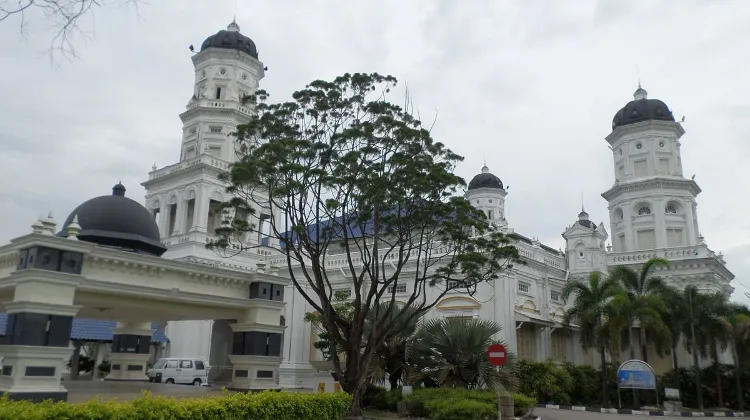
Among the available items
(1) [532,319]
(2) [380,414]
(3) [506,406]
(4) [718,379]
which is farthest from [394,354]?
(4) [718,379]

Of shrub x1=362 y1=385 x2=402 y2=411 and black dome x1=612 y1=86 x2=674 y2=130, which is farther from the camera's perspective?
black dome x1=612 y1=86 x2=674 y2=130

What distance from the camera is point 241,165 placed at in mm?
17000

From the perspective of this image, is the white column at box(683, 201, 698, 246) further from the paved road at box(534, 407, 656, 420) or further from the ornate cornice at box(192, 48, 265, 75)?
the ornate cornice at box(192, 48, 265, 75)

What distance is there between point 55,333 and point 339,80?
9799 mm

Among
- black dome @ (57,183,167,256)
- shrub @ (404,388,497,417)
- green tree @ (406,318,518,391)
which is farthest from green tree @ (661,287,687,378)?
black dome @ (57,183,167,256)

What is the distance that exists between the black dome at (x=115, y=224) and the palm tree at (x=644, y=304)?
19.1 m

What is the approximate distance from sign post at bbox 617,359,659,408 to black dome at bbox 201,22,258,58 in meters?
29.8

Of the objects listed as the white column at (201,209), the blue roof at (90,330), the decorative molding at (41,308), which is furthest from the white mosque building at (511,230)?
the decorative molding at (41,308)

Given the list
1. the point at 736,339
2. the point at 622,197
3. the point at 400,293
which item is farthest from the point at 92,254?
the point at 622,197

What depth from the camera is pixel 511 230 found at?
30.1 m

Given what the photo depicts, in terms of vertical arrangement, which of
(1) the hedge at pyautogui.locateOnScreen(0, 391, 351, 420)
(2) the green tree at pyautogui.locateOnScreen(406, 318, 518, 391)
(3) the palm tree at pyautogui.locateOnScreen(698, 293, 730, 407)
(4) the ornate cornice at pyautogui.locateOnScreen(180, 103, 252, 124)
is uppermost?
(4) the ornate cornice at pyautogui.locateOnScreen(180, 103, 252, 124)

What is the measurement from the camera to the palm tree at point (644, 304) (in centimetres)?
2550

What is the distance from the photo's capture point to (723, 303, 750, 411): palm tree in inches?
1041

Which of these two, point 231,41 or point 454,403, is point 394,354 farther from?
point 231,41
